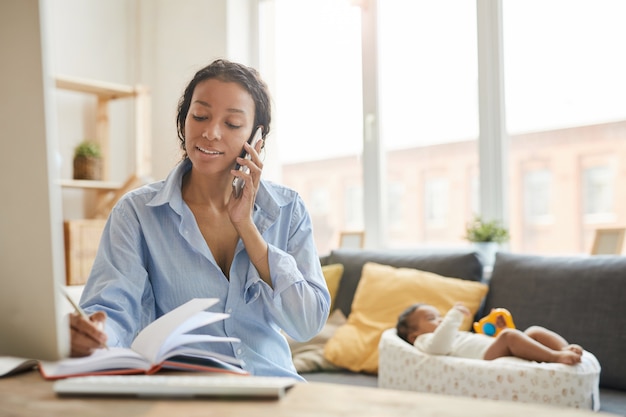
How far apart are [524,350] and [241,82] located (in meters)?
1.26

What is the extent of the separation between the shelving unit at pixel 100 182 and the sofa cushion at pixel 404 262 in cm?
141

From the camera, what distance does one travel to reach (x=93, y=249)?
13.5ft

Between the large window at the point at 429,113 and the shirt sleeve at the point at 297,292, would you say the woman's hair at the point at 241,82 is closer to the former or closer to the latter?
the shirt sleeve at the point at 297,292

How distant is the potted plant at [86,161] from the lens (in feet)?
13.9

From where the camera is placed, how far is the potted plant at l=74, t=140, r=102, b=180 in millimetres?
4223

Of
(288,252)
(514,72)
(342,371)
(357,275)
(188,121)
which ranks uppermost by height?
(514,72)

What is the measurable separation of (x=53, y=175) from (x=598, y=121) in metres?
2.92

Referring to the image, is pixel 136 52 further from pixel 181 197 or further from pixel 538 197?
pixel 181 197

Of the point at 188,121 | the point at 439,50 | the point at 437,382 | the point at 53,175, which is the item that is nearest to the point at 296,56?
the point at 439,50

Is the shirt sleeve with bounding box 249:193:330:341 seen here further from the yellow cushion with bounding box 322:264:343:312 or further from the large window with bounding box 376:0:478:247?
the large window with bounding box 376:0:478:247

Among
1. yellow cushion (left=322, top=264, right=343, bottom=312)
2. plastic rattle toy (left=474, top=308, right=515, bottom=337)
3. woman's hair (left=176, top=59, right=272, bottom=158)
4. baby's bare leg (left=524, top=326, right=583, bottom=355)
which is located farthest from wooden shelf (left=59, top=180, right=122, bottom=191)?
baby's bare leg (left=524, top=326, right=583, bottom=355)

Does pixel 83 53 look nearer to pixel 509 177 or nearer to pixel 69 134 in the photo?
pixel 69 134

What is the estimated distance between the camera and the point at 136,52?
485 cm

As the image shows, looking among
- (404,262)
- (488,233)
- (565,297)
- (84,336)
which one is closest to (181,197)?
(84,336)
